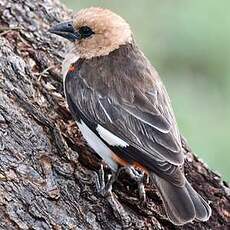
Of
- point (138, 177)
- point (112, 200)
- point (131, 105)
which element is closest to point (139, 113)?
point (131, 105)

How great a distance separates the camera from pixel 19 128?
4.31m

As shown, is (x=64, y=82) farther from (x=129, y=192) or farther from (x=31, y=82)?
(x=129, y=192)

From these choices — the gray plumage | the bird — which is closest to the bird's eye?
the bird

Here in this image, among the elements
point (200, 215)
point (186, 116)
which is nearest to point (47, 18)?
point (200, 215)

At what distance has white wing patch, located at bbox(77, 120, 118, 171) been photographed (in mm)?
4480

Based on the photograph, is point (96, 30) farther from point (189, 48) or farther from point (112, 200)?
point (189, 48)

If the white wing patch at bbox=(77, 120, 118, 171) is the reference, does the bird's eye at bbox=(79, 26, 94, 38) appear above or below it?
above

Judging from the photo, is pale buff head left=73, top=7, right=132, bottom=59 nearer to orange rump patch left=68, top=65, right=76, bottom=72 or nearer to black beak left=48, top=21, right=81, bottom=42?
Result: black beak left=48, top=21, right=81, bottom=42

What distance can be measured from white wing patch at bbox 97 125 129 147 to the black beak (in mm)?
823

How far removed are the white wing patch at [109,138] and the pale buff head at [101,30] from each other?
68 centimetres

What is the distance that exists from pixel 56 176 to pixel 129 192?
49 centimetres

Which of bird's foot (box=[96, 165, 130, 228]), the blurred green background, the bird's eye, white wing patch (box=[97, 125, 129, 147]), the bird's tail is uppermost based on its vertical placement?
the blurred green background

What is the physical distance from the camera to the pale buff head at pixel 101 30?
16.6ft

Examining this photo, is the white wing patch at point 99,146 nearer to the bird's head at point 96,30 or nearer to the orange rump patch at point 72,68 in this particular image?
the orange rump patch at point 72,68
